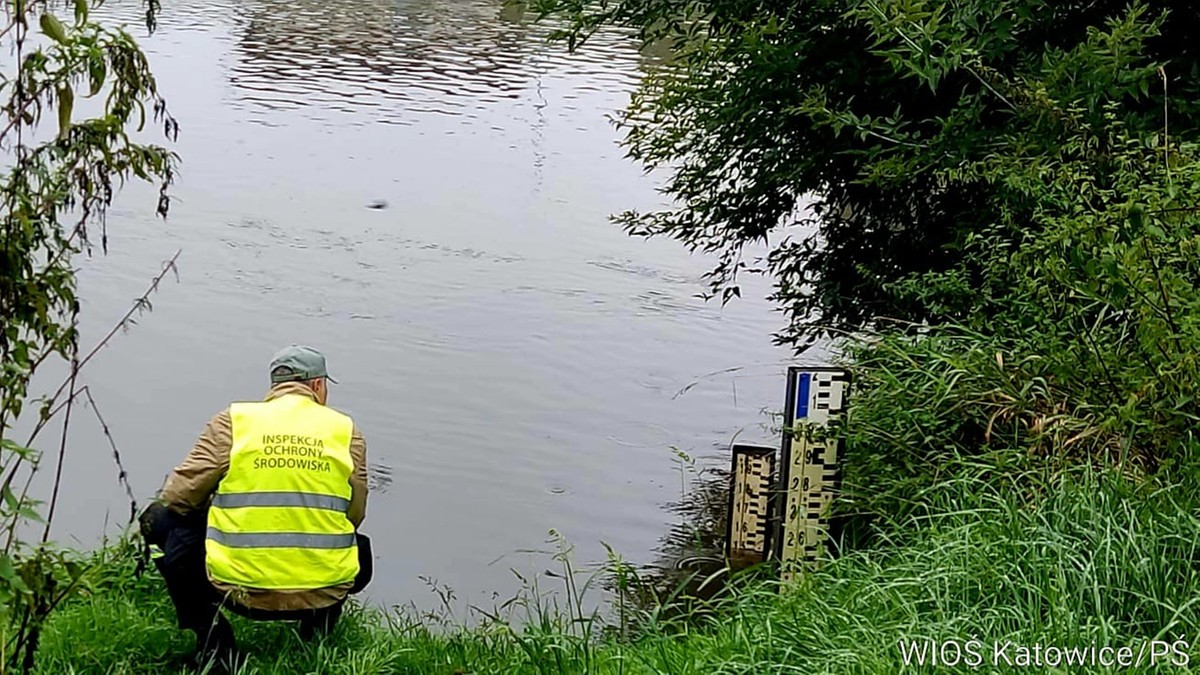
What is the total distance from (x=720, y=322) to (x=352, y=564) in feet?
25.7

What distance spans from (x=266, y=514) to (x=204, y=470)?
0.27 metres

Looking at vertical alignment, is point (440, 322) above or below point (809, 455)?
below

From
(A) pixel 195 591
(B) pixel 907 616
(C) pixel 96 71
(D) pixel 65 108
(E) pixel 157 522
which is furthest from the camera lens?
(E) pixel 157 522

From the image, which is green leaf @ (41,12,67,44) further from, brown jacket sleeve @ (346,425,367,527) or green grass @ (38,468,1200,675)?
brown jacket sleeve @ (346,425,367,527)

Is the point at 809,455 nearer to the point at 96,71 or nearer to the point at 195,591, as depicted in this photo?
the point at 195,591

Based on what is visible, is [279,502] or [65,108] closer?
[65,108]

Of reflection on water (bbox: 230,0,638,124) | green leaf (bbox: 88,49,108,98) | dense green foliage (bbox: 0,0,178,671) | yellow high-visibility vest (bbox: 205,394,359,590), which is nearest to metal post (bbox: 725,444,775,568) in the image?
yellow high-visibility vest (bbox: 205,394,359,590)

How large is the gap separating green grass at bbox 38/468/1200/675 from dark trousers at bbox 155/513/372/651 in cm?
14

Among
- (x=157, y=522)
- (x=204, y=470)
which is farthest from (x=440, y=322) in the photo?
(x=204, y=470)

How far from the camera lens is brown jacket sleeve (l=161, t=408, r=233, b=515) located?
481 centimetres

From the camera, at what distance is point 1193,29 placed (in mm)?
6113

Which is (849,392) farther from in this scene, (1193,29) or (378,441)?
(378,441)

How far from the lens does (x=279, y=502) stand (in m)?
4.79

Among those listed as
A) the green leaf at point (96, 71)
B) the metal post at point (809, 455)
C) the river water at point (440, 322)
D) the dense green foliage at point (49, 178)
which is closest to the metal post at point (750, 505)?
the metal post at point (809, 455)
